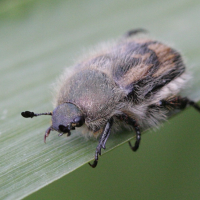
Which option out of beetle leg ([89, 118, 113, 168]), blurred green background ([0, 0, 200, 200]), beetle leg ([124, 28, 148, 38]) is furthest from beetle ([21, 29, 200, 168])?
beetle leg ([124, 28, 148, 38])

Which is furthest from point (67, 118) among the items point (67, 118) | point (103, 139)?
point (103, 139)

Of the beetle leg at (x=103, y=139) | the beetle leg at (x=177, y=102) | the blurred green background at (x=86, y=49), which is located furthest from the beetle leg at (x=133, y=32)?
the beetle leg at (x=103, y=139)

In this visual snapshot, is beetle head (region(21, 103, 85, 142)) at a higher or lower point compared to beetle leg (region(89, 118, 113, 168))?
higher

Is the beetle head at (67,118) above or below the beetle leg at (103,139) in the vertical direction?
above

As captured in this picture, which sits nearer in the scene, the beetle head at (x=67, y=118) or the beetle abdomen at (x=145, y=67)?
the beetle head at (x=67, y=118)

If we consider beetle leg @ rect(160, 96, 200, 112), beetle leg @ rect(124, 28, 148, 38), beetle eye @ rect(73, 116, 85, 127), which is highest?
beetle leg @ rect(124, 28, 148, 38)

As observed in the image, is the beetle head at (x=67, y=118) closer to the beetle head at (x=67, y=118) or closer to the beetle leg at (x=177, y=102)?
the beetle head at (x=67, y=118)

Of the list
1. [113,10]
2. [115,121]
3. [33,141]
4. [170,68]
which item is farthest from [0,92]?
[113,10]

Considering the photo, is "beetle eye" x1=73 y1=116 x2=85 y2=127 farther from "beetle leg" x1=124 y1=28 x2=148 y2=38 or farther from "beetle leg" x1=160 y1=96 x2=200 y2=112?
"beetle leg" x1=124 y1=28 x2=148 y2=38
